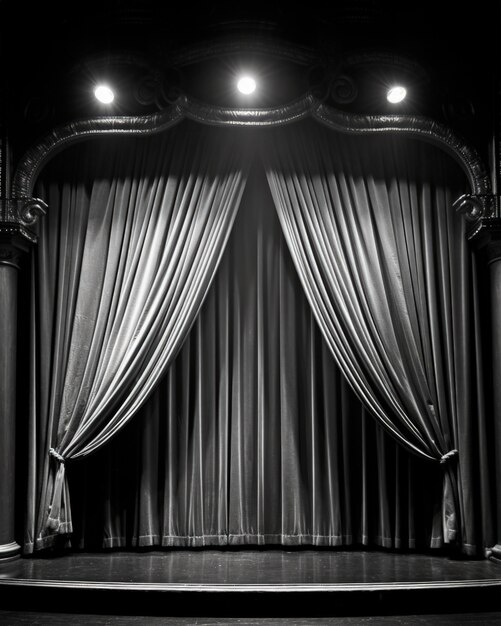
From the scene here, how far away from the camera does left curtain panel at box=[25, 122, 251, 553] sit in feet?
12.5

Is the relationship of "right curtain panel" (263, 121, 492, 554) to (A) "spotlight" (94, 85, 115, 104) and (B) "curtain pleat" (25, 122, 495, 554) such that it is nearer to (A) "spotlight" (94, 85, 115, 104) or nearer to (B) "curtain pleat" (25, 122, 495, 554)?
(B) "curtain pleat" (25, 122, 495, 554)

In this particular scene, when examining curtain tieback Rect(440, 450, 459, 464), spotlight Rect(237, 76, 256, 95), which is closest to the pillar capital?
spotlight Rect(237, 76, 256, 95)

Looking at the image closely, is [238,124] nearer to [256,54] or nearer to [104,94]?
[256,54]

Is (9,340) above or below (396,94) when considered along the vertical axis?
below

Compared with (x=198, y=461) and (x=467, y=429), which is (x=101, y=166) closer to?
(x=198, y=461)

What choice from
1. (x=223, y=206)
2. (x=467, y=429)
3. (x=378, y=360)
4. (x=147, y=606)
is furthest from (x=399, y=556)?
(x=223, y=206)

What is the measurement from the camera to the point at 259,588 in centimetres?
314

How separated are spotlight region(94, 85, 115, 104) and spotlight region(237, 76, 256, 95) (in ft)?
2.65

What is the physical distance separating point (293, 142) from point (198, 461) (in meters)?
2.18

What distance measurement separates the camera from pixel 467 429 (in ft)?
12.4

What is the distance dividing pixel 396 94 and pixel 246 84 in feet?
3.08

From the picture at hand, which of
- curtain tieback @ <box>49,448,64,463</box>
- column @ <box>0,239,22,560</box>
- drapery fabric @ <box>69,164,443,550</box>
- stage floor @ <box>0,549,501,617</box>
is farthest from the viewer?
drapery fabric @ <box>69,164,443,550</box>

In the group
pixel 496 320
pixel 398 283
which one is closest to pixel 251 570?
pixel 398 283

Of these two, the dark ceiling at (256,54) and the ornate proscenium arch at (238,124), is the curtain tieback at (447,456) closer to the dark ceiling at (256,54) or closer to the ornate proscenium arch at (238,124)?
the ornate proscenium arch at (238,124)
